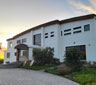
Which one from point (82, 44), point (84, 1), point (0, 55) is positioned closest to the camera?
point (84, 1)

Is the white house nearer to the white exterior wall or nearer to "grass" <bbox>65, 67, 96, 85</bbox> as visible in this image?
the white exterior wall

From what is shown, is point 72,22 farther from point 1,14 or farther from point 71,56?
point 1,14

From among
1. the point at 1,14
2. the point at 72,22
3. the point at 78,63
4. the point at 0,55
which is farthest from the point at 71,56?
the point at 0,55

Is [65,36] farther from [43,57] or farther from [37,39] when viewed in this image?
[37,39]

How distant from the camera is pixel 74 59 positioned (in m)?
11.7

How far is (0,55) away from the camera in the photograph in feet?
131

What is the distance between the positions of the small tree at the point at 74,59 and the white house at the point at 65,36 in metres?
5.09

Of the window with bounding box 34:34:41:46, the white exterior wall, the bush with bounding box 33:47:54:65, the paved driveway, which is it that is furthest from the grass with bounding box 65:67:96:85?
the window with bounding box 34:34:41:46

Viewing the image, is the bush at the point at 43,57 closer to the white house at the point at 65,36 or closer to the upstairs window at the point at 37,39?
the white house at the point at 65,36

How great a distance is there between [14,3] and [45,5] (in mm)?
3971

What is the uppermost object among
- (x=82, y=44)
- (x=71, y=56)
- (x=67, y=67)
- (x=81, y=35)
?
(x=81, y=35)

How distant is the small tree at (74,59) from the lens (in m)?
11.5

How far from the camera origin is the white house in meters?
16.2

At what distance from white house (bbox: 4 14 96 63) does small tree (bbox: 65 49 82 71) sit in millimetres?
5085
